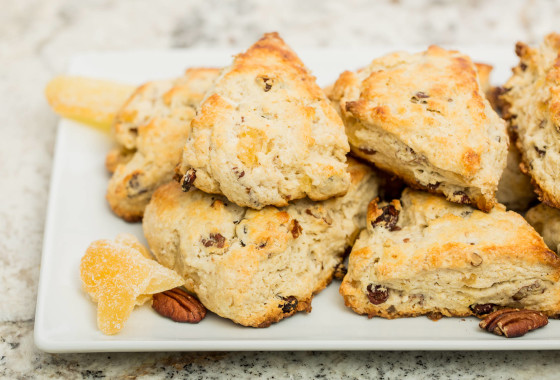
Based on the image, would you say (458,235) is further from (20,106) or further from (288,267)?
(20,106)

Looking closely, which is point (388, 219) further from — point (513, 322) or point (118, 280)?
point (118, 280)

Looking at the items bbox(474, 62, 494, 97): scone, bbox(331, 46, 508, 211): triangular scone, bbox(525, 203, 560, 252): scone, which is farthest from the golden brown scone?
bbox(525, 203, 560, 252): scone

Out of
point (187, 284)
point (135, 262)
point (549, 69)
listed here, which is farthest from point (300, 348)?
point (549, 69)

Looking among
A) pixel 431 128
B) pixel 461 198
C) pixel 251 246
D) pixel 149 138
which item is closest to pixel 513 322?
pixel 461 198

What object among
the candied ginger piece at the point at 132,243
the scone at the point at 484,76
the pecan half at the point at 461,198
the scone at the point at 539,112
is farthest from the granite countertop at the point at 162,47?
the scone at the point at 484,76

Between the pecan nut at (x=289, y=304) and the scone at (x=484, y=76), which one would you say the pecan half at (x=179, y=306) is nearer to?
the pecan nut at (x=289, y=304)
